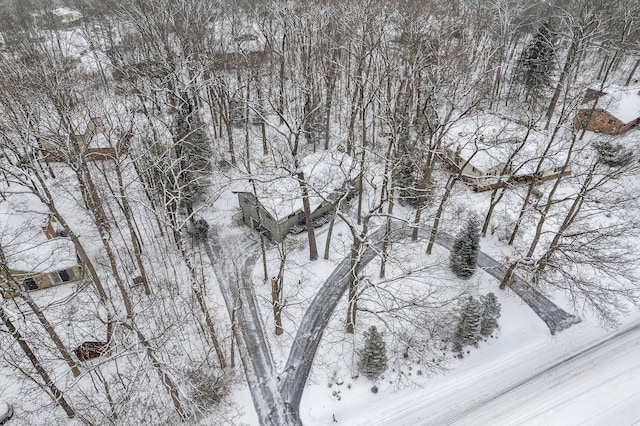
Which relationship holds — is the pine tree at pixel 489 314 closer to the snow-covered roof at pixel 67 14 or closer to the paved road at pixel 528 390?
the paved road at pixel 528 390

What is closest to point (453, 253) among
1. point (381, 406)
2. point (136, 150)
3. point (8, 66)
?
point (381, 406)

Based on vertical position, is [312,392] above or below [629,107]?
below

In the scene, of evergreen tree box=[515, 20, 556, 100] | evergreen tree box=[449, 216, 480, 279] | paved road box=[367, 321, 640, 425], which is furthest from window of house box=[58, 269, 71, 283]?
evergreen tree box=[515, 20, 556, 100]

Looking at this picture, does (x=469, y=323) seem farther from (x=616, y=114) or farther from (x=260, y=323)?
(x=616, y=114)

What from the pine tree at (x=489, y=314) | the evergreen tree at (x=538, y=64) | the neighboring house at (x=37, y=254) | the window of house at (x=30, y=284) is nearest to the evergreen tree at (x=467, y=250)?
the pine tree at (x=489, y=314)

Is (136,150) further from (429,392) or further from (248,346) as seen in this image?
(429,392)

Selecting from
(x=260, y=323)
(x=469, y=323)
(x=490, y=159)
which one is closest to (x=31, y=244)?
(x=260, y=323)
